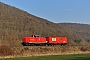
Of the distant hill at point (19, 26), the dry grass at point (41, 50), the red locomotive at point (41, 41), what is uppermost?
the distant hill at point (19, 26)

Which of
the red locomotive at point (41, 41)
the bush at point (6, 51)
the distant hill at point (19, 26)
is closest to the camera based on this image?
the bush at point (6, 51)

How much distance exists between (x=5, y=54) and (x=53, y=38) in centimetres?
2474

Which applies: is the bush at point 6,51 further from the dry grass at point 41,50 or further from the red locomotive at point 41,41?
the red locomotive at point 41,41

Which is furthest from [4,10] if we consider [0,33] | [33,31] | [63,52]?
[63,52]

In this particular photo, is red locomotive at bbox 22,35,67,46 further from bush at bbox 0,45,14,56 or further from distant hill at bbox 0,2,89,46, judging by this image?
distant hill at bbox 0,2,89,46

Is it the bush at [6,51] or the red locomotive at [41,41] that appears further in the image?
the red locomotive at [41,41]

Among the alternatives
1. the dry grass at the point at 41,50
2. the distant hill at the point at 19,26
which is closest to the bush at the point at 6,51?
the dry grass at the point at 41,50

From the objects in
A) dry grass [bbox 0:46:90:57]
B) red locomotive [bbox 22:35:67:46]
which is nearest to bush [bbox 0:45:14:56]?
dry grass [bbox 0:46:90:57]

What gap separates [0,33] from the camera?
97.6m

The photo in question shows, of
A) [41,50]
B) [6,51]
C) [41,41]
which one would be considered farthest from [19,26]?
[6,51]

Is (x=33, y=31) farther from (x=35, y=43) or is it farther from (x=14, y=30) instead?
(x=35, y=43)

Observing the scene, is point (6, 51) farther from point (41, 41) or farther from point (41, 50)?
point (41, 41)

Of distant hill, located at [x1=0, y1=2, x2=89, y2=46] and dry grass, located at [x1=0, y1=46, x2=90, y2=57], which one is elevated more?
distant hill, located at [x1=0, y1=2, x2=89, y2=46]

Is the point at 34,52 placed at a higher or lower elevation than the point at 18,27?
lower
